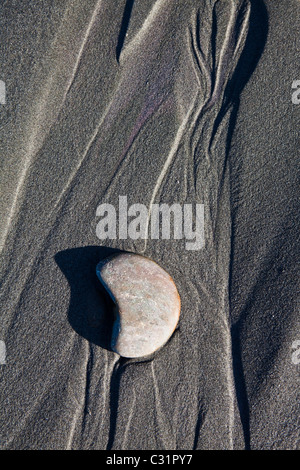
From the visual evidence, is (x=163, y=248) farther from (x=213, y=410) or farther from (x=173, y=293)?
(x=213, y=410)

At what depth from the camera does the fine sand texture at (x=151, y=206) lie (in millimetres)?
2145

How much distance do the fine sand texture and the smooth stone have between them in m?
0.09

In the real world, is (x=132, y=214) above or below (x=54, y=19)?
below

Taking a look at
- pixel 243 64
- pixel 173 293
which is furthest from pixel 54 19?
pixel 173 293

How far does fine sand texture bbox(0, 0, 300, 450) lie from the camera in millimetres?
2145

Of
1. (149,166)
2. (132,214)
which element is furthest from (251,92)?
(132,214)

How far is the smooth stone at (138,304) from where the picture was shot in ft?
6.95

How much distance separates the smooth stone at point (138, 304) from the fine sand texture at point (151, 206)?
0.30ft

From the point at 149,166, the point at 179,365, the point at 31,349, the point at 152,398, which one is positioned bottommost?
the point at 152,398

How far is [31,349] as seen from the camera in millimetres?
2189

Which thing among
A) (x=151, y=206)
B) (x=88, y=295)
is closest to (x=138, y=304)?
(x=88, y=295)

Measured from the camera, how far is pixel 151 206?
2.24 meters
